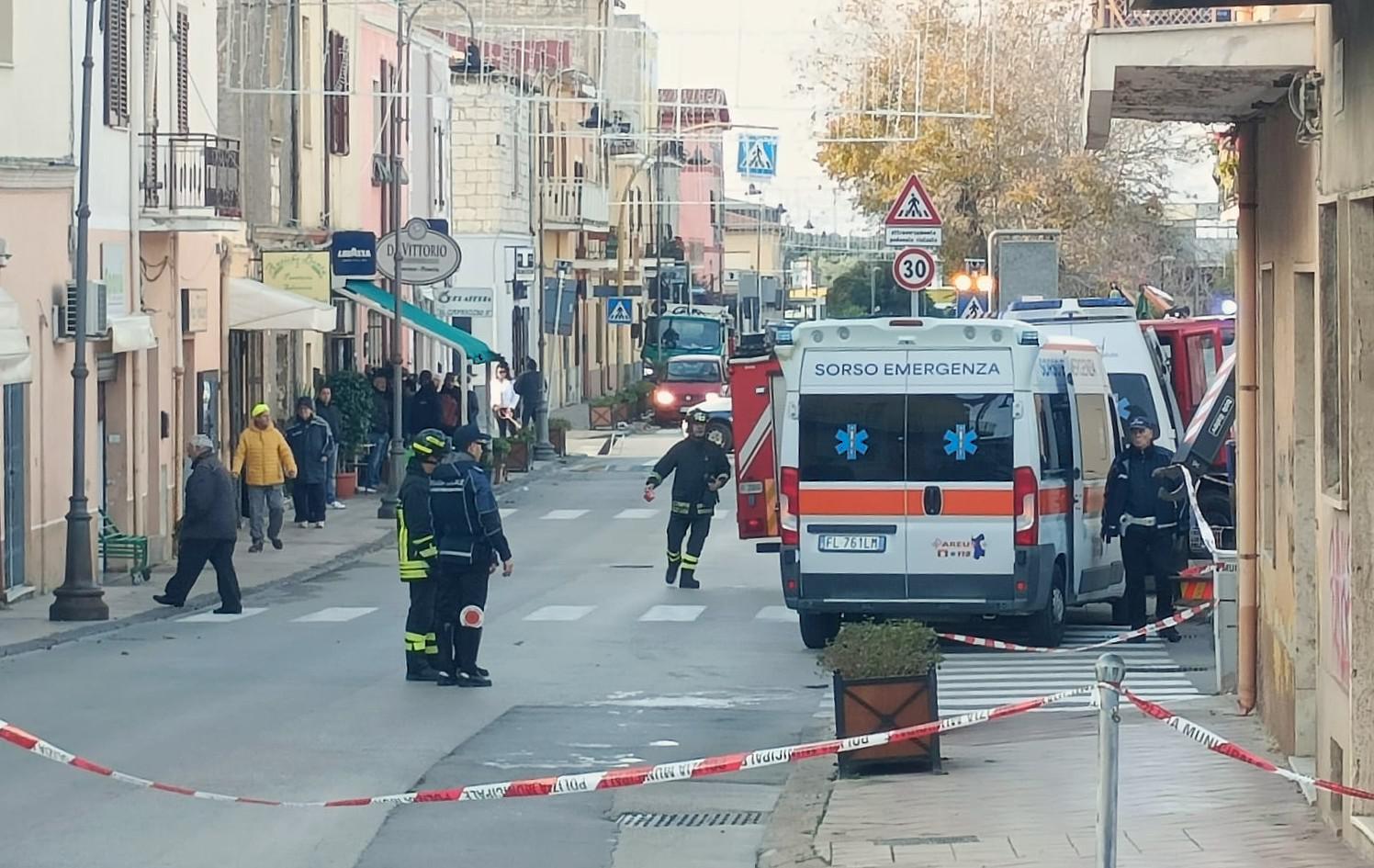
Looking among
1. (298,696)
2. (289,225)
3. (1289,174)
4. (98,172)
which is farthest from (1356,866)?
(289,225)

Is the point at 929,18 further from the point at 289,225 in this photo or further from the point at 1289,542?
the point at 1289,542

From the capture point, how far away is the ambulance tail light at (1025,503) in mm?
17453

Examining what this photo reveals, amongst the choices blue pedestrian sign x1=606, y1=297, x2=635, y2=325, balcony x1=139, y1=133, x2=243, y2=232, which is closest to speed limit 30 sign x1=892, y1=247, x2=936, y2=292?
balcony x1=139, y1=133, x2=243, y2=232

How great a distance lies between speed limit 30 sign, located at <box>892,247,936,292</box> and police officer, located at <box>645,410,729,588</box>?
2.78 metres

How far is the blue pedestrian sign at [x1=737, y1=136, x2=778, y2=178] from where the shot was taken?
51.1 m

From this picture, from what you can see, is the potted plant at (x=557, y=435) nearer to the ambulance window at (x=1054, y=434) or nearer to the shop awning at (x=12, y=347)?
the shop awning at (x=12, y=347)

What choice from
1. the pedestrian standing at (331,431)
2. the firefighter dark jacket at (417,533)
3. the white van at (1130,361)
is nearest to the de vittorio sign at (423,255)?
the pedestrian standing at (331,431)

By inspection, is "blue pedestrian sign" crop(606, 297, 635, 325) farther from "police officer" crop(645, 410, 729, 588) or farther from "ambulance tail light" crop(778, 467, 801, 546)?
"ambulance tail light" crop(778, 467, 801, 546)

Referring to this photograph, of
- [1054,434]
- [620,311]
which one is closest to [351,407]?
[1054,434]

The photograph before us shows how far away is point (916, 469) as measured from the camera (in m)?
17.6

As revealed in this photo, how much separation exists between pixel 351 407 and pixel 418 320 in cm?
530

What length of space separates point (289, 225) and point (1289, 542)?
91.7ft

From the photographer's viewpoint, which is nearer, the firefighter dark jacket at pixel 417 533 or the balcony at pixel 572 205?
the firefighter dark jacket at pixel 417 533

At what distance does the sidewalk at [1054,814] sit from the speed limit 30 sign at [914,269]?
10.8 meters
